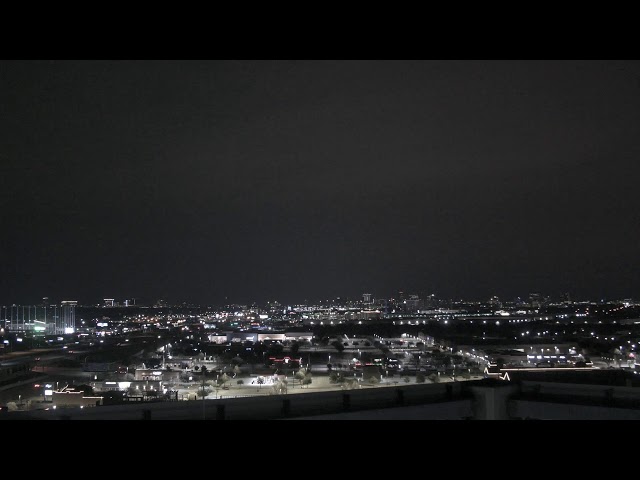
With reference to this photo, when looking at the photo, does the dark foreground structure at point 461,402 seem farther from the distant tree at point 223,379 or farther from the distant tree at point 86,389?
the distant tree at point 223,379

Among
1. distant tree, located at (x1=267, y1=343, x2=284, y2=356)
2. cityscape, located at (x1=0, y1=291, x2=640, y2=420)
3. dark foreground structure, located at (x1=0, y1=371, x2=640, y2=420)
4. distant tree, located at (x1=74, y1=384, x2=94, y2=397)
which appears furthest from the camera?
distant tree, located at (x1=267, y1=343, x2=284, y2=356)

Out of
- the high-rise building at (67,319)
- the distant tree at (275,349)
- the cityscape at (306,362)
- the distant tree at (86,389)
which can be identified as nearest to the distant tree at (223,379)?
the cityscape at (306,362)

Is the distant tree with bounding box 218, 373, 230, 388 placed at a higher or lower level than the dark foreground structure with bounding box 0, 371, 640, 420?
lower

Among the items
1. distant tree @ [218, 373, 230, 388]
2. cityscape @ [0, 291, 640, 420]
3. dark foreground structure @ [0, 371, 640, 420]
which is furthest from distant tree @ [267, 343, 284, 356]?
dark foreground structure @ [0, 371, 640, 420]

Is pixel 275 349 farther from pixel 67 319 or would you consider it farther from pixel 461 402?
pixel 461 402

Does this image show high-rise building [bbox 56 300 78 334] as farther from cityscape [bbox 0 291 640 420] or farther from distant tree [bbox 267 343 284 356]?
distant tree [bbox 267 343 284 356]

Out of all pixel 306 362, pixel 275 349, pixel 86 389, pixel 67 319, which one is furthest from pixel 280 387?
pixel 67 319
